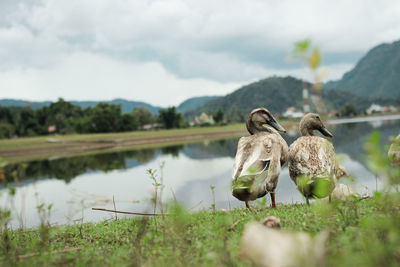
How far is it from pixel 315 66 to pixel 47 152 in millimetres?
48566

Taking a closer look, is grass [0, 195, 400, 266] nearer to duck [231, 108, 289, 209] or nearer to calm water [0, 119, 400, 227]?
duck [231, 108, 289, 209]

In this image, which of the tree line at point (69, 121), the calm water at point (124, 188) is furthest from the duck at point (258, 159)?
the tree line at point (69, 121)

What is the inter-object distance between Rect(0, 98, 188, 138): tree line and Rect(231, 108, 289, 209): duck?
7275 cm

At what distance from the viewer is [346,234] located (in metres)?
3.29

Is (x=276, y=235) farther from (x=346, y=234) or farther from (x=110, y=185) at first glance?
(x=110, y=185)

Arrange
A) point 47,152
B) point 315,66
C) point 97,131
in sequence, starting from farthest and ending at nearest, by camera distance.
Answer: point 97,131 < point 47,152 < point 315,66

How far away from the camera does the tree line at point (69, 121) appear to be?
76.5m

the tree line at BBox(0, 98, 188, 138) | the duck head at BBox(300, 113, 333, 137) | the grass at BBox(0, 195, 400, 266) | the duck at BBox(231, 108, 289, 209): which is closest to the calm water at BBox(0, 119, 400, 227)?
the duck head at BBox(300, 113, 333, 137)

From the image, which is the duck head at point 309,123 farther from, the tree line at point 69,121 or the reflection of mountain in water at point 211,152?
the tree line at point 69,121

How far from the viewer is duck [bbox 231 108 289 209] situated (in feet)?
16.9

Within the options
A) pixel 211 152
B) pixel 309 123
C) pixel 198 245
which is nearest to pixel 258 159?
pixel 309 123

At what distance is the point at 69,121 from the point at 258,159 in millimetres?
90358

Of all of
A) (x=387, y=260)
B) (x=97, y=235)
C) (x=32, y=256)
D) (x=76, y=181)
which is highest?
(x=387, y=260)

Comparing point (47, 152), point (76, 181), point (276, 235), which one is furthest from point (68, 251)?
point (47, 152)
